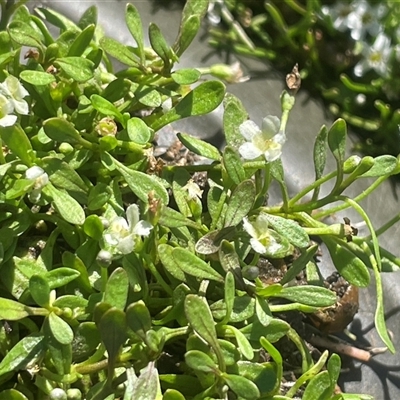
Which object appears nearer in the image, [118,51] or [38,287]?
[38,287]

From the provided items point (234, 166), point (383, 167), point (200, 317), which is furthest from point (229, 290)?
point (383, 167)

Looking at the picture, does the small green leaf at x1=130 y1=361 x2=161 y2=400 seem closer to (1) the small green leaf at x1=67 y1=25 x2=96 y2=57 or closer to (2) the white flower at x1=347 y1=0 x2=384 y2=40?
(1) the small green leaf at x1=67 y1=25 x2=96 y2=57

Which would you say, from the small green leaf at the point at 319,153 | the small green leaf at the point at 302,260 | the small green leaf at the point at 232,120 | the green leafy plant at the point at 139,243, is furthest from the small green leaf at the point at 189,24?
the small green leaf at the point at 302,260

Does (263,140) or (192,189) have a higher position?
(263,140)

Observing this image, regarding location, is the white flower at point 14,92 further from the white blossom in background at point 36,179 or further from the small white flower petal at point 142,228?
the small white flower petal at point 142,228

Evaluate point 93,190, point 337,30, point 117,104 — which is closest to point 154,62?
point 117,104

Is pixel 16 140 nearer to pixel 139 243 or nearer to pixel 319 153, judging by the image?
pixel 139 243

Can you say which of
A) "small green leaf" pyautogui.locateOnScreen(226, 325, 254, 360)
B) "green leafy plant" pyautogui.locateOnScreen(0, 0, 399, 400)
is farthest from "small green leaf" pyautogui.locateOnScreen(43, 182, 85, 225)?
"small green leaf" pyautogui.locateOnScreen(226, 325, 254, 360)
